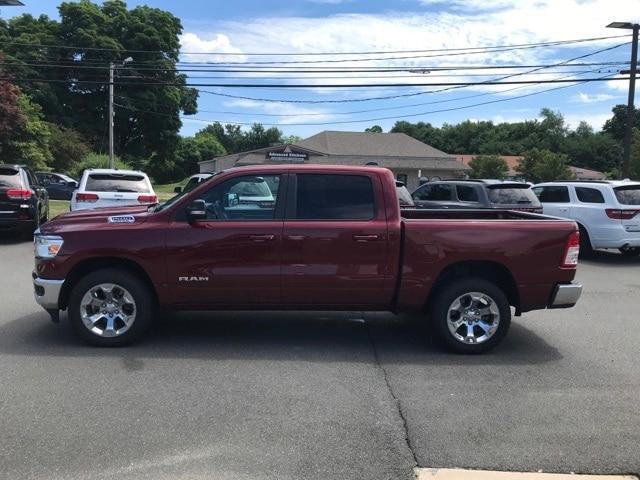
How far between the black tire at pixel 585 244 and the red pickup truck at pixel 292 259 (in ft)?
25.1

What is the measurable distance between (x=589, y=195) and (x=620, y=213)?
3.10 ft

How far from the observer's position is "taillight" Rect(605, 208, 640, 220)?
12.4 m

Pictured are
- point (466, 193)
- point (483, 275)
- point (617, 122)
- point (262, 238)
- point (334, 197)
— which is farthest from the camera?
point (617, 122)

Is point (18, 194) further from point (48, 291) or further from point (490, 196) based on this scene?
point (490, 196)

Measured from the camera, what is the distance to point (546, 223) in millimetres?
6086

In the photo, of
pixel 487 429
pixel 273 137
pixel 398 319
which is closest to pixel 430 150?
pixel 398 319

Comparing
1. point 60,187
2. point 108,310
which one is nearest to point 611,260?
point 108,310

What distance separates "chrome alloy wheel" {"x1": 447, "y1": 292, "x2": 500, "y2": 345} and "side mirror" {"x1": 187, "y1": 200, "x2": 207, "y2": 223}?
8.44ft

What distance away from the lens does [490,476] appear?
3.69 meters

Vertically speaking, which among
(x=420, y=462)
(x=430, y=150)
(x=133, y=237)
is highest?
(x=430, y=150)

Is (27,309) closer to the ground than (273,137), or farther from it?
closer to the ground

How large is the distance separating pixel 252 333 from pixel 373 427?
2.60 m

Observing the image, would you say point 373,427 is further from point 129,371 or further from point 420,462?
point 129,371

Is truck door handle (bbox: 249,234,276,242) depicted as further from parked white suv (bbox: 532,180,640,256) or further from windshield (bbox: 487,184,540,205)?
parked white suv (bbox: 532,180,640,256)
